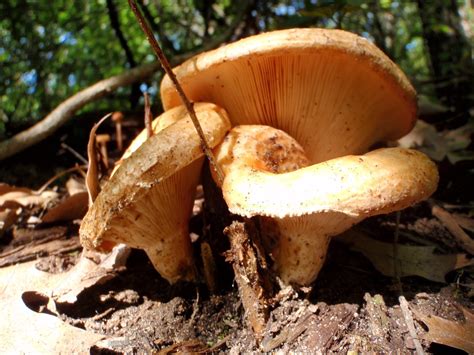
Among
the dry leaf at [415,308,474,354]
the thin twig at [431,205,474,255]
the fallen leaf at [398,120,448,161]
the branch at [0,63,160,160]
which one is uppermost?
the branch at [0,63,160,160]

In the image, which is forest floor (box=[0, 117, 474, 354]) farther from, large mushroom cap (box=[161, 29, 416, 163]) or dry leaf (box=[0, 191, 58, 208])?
large mushroom cap (box=[161, 29, 416, 163])

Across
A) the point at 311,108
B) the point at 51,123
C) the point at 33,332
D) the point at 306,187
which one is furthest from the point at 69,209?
the point at 306,187

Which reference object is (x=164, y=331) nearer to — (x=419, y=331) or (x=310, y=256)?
(x=310, y=256)

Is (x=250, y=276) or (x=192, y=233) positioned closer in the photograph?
→ (x=250, y=276)

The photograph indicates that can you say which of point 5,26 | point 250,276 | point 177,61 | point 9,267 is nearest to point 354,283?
point 250,276

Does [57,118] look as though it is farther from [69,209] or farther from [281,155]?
[281,155]

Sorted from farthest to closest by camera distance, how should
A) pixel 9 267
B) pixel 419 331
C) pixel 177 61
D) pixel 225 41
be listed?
pixel 225 41 → pixel 177 61 → pixel 9 267 → pixel 419 331

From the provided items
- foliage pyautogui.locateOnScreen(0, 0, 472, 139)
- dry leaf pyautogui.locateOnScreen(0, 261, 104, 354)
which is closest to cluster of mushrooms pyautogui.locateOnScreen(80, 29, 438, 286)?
dry leaf pyautogui.locateOnScreen(0, 261, 104, 354)
